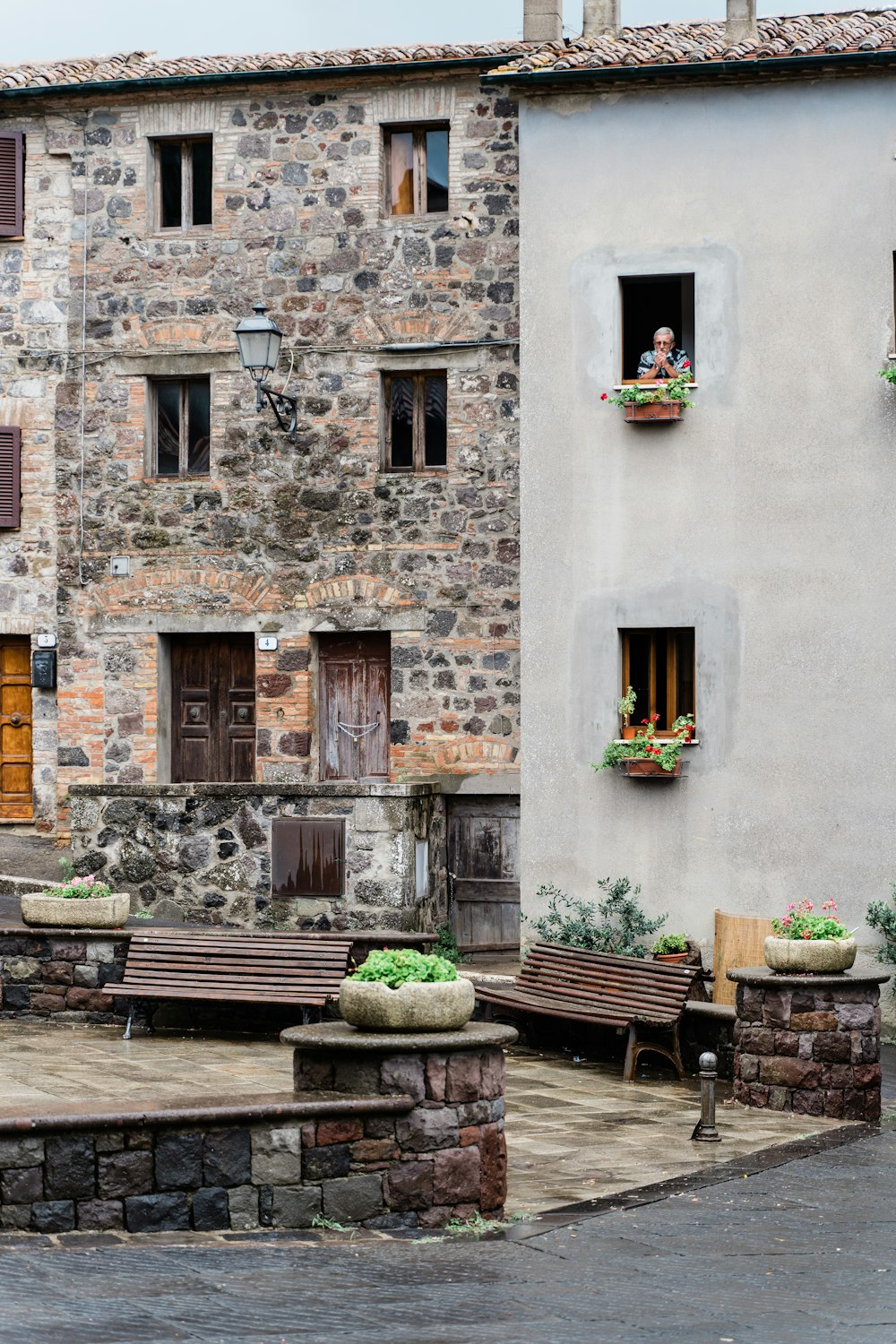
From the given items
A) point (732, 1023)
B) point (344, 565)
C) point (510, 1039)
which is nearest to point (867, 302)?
point (344, 565)

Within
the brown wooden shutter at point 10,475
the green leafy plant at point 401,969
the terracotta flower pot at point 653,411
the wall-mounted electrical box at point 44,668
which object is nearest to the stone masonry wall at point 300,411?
the wall-mounted electrical box at point 44,668

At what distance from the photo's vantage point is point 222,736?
18266 millimetres

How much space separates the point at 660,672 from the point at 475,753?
6.57 ft

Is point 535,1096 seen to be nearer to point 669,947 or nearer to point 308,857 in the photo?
point 669,947

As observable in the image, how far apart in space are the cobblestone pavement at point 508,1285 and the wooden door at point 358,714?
9.72 m

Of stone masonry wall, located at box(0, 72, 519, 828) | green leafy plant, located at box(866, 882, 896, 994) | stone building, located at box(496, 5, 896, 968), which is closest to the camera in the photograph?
green leafy plant, located at box(866, 882, 896, 994)

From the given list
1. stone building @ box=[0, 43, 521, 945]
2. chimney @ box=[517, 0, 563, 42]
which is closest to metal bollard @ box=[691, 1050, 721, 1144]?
stone building @ box=[0, 43, 521, 945]

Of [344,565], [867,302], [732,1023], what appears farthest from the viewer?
[344,565]

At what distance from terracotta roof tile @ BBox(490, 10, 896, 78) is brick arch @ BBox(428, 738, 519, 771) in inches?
246

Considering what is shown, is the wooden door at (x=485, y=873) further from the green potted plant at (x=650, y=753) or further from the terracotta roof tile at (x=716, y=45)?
the terracotta roof tile at (x=716, y=45)

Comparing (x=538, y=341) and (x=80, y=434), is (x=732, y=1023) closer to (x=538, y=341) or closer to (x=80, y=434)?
(x=538, y=341)

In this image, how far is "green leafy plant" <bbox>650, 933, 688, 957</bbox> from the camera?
16.0 meters

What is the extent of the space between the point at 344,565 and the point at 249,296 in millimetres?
2879

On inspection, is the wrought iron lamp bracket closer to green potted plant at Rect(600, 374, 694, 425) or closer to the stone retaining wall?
green potted plant at Rect(600, 374, 694, 425)
